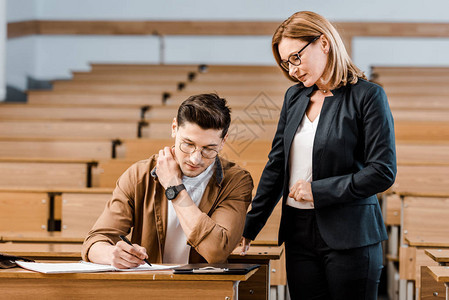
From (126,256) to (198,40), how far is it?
2.64 metres

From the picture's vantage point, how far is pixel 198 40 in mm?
3240

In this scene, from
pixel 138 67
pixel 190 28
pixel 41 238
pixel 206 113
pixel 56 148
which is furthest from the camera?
pixel 190 28

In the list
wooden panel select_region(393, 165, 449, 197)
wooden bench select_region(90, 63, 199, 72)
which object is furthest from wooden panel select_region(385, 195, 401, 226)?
wooden bench select_region(90, 63, 199, 72)

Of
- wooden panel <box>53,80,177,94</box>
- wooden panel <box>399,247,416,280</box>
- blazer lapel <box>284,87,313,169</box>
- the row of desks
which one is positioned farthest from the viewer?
wooden panel <box>53,80,177,94</box>

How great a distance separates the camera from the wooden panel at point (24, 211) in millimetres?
1288

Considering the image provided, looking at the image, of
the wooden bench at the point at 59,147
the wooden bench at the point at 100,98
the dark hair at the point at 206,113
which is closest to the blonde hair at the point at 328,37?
the dark hair at the point at 206,113

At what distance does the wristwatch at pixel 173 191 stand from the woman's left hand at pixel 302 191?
14cm

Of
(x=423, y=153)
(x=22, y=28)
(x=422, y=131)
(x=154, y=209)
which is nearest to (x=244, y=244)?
(x=154, y=209)

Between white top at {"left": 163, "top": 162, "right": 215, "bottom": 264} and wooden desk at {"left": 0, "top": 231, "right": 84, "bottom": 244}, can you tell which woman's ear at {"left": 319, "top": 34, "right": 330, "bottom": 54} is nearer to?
white top at {"left": 163, "top": 162, "right": 215, "bottom": 264}

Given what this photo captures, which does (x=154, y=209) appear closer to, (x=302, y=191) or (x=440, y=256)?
(x=302, y=191)

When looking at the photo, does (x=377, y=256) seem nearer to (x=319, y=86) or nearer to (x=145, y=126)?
(x=319, y=86)

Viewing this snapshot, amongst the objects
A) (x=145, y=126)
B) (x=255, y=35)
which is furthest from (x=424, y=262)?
(x=255, y=35)

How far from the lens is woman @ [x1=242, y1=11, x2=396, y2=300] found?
2.36 ft

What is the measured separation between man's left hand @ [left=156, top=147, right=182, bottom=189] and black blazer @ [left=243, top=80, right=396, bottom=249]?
14 cm
